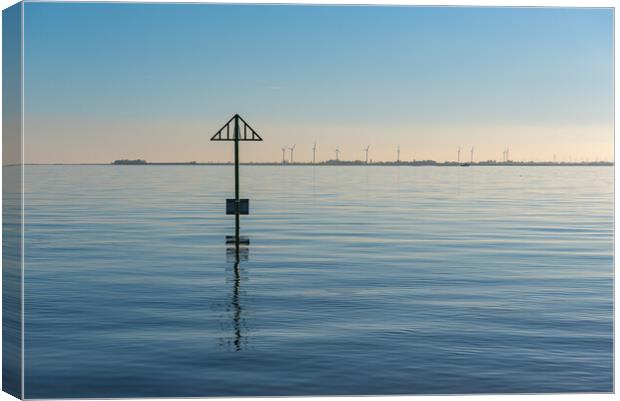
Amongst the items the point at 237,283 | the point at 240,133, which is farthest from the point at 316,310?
the point at 240,133

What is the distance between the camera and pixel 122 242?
139ft

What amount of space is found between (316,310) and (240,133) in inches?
710

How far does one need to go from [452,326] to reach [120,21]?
1127 centimetres

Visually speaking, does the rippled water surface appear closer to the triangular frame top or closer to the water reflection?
the water reflection

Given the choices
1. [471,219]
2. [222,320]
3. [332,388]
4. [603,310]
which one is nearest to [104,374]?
[332,388]

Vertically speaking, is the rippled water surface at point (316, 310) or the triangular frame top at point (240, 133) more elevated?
the triangular frame top at point (240, 133)

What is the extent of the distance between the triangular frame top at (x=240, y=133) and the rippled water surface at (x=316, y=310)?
14.0 feet

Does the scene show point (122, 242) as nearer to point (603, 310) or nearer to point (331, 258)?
point (331, 258)

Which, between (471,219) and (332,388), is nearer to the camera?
(332,388)

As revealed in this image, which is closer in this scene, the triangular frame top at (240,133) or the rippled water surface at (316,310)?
the rippled water surface at (316,310)

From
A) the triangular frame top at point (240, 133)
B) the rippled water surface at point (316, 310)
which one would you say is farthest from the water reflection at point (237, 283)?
the triangular frame top at point (240, 133)

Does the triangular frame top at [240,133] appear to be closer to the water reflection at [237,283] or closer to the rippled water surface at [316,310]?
the water reflection at [237,283]

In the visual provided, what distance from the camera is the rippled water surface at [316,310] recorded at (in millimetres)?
17906

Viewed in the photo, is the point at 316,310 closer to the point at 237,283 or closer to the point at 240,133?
the point at 237,283
